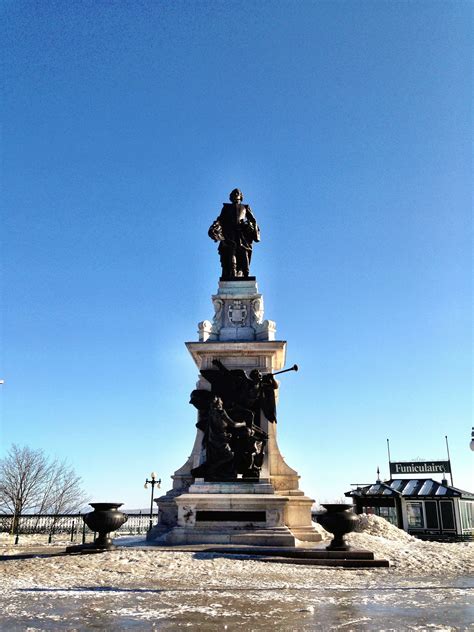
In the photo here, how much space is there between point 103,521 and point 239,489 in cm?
341

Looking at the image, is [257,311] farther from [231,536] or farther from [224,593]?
[224,593]

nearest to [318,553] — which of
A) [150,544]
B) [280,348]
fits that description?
[150,544]

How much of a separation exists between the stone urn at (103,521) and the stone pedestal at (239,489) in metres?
1.66

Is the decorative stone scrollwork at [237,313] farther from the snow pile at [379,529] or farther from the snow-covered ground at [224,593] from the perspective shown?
the snow-covered ground at [224,593]

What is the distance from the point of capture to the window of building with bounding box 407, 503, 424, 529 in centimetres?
2728

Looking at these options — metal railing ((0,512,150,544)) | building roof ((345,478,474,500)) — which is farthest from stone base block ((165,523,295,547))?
building roof ((345,478,474,500))

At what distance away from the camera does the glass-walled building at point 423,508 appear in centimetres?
2683

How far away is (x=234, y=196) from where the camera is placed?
18.5 meters

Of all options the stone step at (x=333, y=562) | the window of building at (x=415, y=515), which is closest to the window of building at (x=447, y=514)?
the window of building at (x=415, y=515)

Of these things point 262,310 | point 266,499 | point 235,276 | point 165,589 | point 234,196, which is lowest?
point 165,589

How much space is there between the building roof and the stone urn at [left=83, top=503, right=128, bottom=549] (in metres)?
19.3

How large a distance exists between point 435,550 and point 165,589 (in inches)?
290

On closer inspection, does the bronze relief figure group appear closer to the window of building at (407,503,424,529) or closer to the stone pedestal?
the stone pedestal

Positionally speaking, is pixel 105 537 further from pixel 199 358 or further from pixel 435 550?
pixel 435 550
